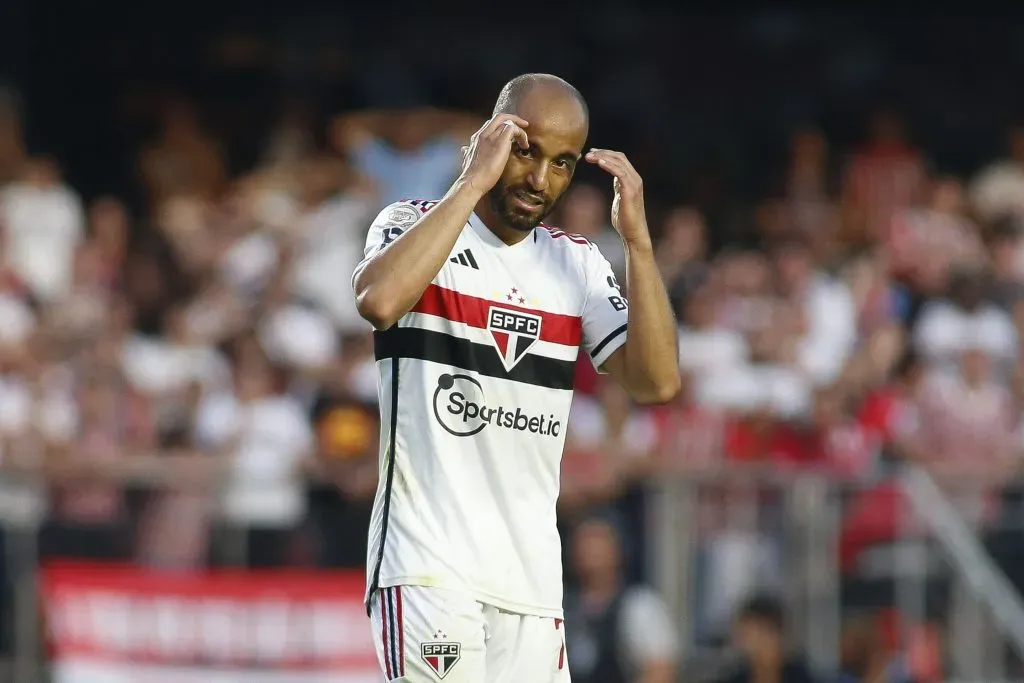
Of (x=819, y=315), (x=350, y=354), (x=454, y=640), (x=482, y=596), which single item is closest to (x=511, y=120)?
(x=482, y=596)

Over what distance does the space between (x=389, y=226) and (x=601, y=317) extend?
2.53 ft

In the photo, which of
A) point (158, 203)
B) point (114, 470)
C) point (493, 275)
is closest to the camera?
point (493, 275)

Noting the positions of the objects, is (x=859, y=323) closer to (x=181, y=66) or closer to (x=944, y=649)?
(x=944, y=649)

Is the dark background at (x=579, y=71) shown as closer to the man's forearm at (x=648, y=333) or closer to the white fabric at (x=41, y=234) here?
the white fabric at (x=41, y=234)

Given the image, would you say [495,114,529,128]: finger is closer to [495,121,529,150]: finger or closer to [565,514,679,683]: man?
[495,121,529,150]: finger

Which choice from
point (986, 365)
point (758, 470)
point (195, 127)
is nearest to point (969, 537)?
point (758, 470)

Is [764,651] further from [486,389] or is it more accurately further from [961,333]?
[486,389]

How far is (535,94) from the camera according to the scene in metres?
5.01

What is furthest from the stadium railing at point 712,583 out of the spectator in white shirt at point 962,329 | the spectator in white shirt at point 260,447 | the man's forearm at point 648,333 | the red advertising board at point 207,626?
the man's forearm at point 648,333

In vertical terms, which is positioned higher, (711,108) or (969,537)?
(711,108)

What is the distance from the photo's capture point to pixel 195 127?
615 inches

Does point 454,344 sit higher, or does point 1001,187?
point 1001,187

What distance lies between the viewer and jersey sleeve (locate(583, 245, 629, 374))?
5.40 metres

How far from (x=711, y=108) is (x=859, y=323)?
16.3 feet
